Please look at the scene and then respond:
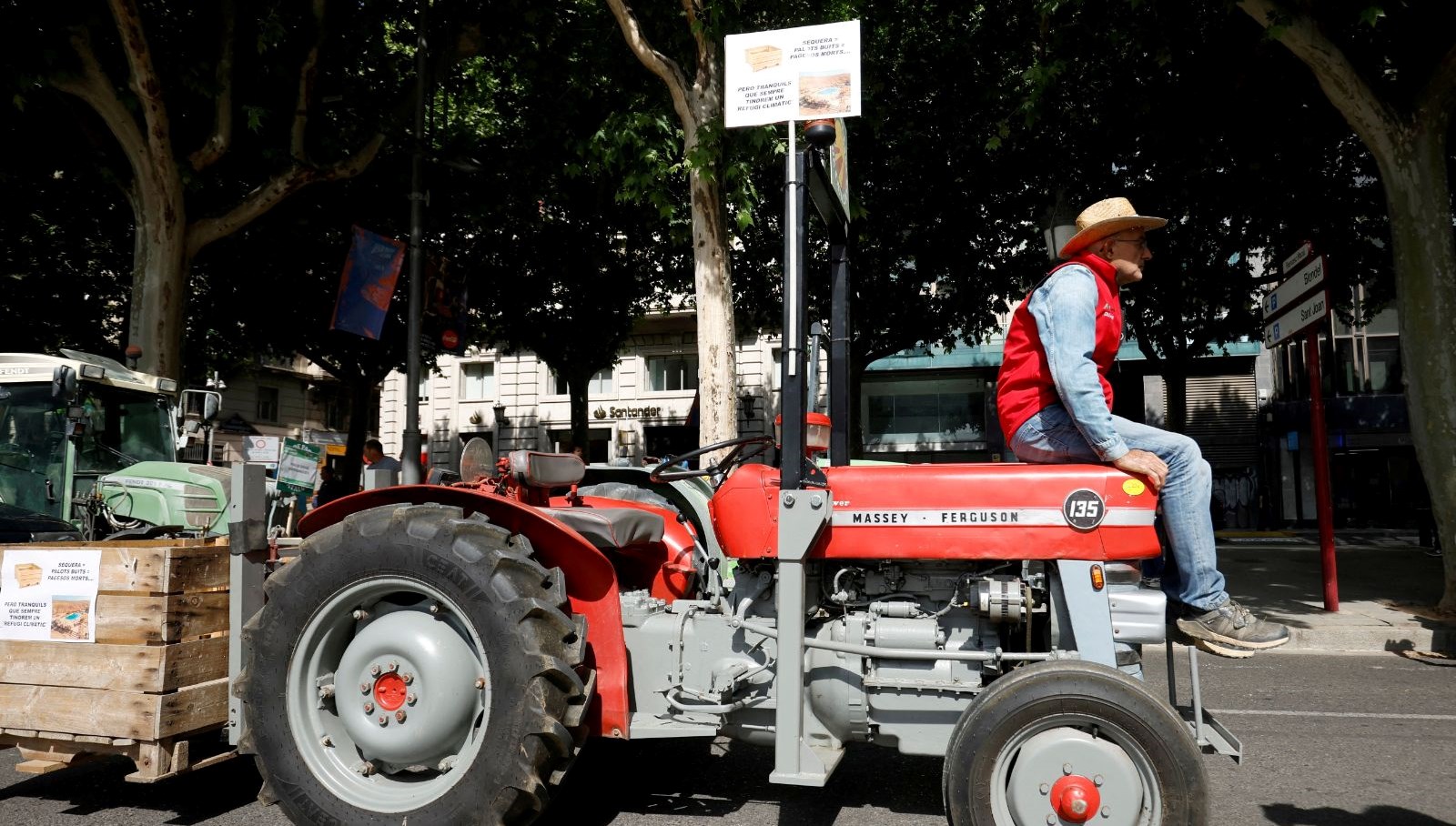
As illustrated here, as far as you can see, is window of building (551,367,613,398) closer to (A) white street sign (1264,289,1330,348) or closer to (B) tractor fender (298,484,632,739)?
(A) white street sign (1264,289,1330,348)

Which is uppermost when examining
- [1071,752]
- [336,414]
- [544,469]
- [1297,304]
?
[336,414]

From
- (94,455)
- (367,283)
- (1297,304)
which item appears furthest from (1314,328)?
(94,455)

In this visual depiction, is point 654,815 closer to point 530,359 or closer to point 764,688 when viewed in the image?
point 764,688

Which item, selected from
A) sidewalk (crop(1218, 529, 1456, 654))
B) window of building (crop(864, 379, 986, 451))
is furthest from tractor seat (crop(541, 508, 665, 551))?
window of building (crop(864, 379, 986, 451))

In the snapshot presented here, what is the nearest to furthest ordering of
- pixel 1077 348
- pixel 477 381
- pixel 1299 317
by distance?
pixel 1077 348, pixel 1299 317, pixel 477 381

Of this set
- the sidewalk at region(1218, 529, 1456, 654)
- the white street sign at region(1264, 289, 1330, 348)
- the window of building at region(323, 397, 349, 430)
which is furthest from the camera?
the window of building at region(323, 397, 349, 430)

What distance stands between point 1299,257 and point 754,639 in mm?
8534

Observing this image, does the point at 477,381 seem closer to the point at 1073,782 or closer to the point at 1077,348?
the point at 1077,348

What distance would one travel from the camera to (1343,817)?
11.7 ft

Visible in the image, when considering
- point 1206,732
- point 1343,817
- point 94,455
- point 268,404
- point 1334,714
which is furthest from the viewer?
point 268,404

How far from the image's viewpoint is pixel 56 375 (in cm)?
788

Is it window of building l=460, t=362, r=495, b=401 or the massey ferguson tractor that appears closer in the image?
the massey ferguson tractor

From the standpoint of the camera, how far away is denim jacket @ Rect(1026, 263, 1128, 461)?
2.99 metres

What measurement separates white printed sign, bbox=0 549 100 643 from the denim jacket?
351cm
